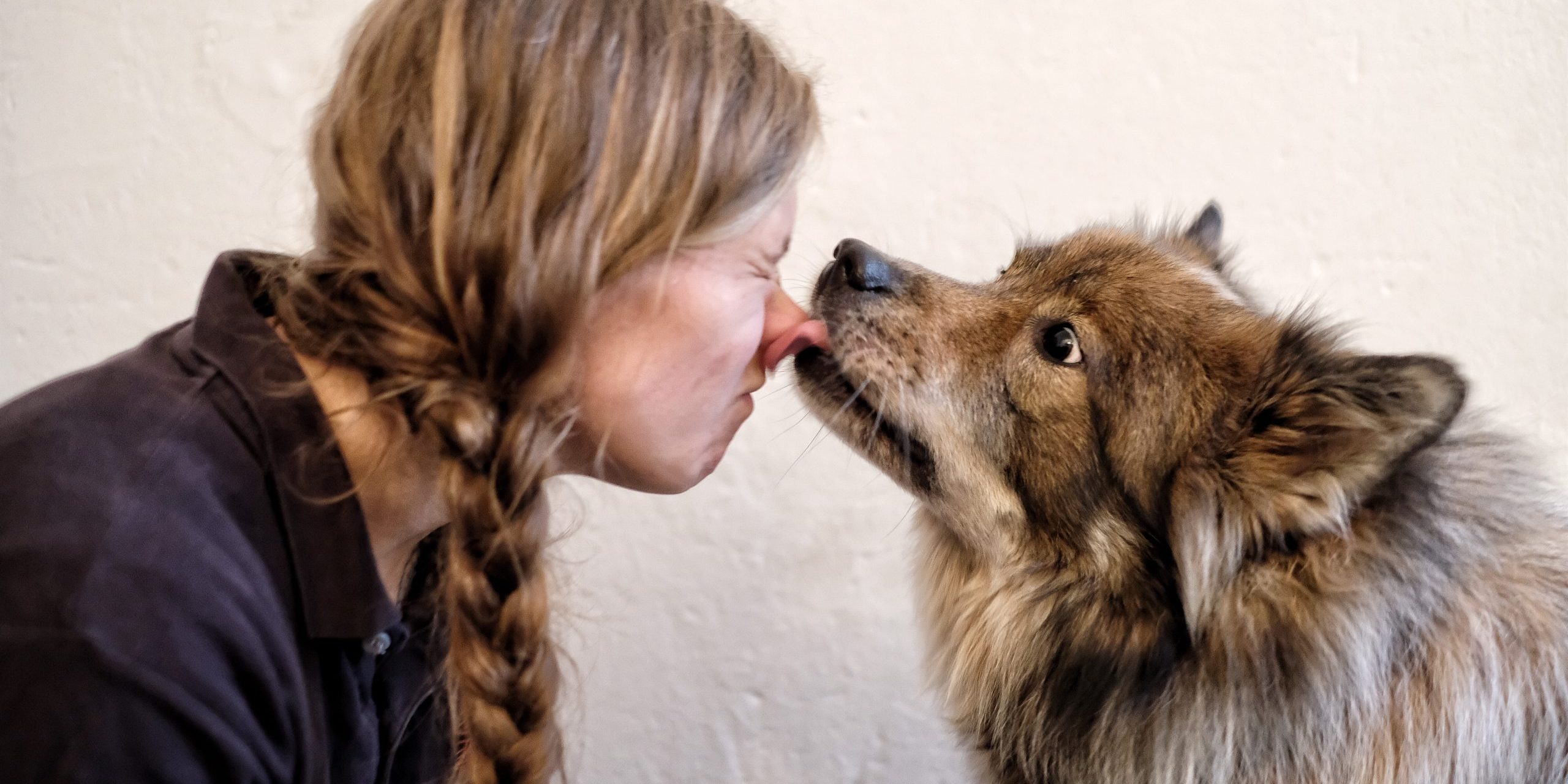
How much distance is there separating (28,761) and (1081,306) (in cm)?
108

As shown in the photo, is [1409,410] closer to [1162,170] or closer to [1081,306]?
[1081,306]

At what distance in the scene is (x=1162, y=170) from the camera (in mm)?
1580

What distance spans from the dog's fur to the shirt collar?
547 mm

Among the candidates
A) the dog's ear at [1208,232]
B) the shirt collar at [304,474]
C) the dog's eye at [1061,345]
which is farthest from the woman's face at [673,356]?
the dog's ear at [1208,232]

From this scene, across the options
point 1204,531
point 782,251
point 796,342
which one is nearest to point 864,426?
point 796,342

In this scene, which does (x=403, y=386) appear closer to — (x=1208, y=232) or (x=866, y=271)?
(x=866, y=271)

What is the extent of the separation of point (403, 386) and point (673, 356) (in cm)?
26

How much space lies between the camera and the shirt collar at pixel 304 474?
0.82m

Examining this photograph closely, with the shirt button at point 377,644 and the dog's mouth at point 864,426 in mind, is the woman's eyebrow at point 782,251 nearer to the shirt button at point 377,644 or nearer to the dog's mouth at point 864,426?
the dog's mouth at point 864,426

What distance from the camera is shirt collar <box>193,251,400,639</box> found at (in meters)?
0.82

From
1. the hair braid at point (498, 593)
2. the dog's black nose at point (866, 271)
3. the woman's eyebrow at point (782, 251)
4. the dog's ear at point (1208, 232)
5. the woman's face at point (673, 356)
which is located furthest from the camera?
the dog's ear at point (1208, 232)

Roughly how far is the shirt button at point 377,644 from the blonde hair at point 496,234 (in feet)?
0.32

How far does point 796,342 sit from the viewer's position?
1113mm

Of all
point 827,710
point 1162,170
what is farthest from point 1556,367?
point 827,710
